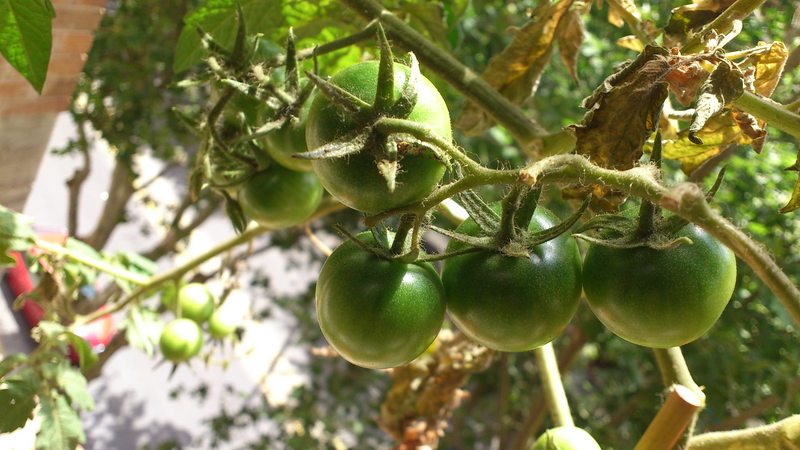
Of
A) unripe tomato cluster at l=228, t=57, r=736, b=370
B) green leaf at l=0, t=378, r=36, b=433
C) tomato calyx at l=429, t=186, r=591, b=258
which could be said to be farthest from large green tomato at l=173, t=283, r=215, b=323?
tomato calyx at l=429, t=186, r=591, b=258

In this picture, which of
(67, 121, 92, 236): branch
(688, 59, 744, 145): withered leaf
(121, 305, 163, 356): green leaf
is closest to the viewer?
(688, 59, 744, 145): withered leaf

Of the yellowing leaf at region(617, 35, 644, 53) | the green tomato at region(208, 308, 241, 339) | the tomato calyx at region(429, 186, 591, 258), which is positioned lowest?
the green tomato at region(208, 308, 241, 339)

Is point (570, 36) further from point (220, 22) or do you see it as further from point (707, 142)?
point (220, 22)

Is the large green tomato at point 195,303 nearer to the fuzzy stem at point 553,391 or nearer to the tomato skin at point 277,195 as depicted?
the tomato skin at point 277,195

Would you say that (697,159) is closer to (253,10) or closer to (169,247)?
(253,10)

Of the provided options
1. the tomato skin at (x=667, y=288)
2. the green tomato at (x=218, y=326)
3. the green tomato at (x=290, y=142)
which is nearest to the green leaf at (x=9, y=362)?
the green tomato at (x=218, y=326)

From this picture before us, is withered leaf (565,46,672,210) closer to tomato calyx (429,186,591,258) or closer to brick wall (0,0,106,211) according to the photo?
A: tomato calyx (429,186,591,258)
